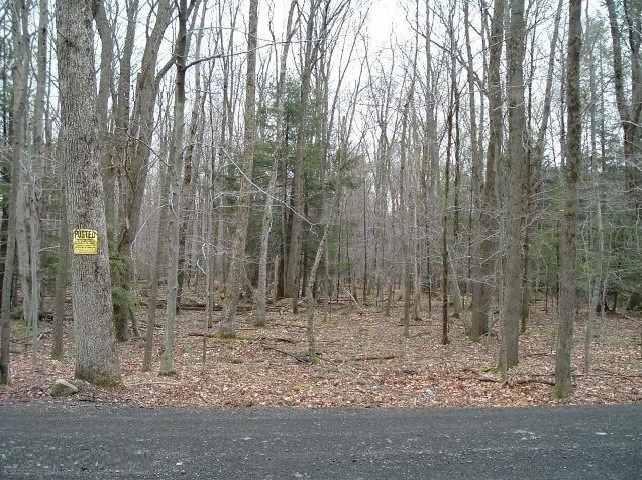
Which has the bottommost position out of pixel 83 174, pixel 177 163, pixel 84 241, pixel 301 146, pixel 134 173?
pixel 84 241

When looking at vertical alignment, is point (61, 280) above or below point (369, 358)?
above

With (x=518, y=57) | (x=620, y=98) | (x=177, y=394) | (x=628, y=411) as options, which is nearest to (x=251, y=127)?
(x=518, y=57)

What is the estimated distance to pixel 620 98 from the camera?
63.1ft

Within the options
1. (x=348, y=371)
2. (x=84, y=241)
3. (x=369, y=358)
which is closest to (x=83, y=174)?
(x=84, y=241)

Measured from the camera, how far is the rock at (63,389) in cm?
632

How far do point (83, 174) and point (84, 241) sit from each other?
88 centimetres

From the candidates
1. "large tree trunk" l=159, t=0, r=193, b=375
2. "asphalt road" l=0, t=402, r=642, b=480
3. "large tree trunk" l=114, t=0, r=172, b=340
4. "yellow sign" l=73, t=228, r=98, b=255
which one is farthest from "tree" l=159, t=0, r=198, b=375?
"large tree trunk" l=114, t=0, r=172, b=340

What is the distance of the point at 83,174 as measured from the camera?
6637mm

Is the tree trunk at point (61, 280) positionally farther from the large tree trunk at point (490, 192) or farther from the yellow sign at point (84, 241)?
the large tree trunk at point (490, 192)

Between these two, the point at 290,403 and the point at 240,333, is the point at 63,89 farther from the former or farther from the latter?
the point at 240,333

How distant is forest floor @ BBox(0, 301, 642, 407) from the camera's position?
7.18 metres

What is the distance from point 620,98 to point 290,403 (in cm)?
1869

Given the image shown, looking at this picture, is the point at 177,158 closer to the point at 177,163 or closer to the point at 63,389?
the point at 177,163

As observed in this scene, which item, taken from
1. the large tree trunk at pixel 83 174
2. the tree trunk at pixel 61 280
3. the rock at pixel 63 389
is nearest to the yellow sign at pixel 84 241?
the large tree trunk at pixel 83 174
